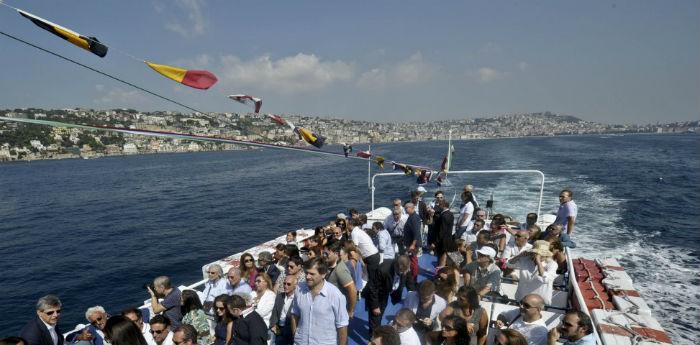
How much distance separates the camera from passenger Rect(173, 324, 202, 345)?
130 inches

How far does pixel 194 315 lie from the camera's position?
4.25 metres

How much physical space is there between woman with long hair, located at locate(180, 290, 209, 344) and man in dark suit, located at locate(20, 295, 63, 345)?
1.23 metres

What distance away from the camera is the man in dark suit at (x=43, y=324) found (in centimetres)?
366

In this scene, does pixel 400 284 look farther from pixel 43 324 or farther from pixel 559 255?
pixel 43 324

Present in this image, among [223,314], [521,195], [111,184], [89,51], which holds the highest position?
[89,51]

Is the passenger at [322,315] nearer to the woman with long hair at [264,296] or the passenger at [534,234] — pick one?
the woman with long hair at [264,296]

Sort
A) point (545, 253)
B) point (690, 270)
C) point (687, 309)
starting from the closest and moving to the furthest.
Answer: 1. point (545, 253)
2. point (687, 309)
3. point (690, 270)

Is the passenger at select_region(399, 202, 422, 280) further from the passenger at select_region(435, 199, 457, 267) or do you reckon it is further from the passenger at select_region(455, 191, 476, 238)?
the passenger at select_region(455, 191, 476, 238)

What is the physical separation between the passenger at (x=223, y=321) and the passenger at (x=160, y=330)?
0.60m

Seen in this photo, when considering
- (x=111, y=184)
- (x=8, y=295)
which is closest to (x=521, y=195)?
(x=8, y=295)

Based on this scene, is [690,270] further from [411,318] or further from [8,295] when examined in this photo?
[8,295]

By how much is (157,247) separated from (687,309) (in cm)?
2359

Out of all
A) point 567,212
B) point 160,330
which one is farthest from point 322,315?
point 567,212

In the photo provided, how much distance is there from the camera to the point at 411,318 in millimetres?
3293
